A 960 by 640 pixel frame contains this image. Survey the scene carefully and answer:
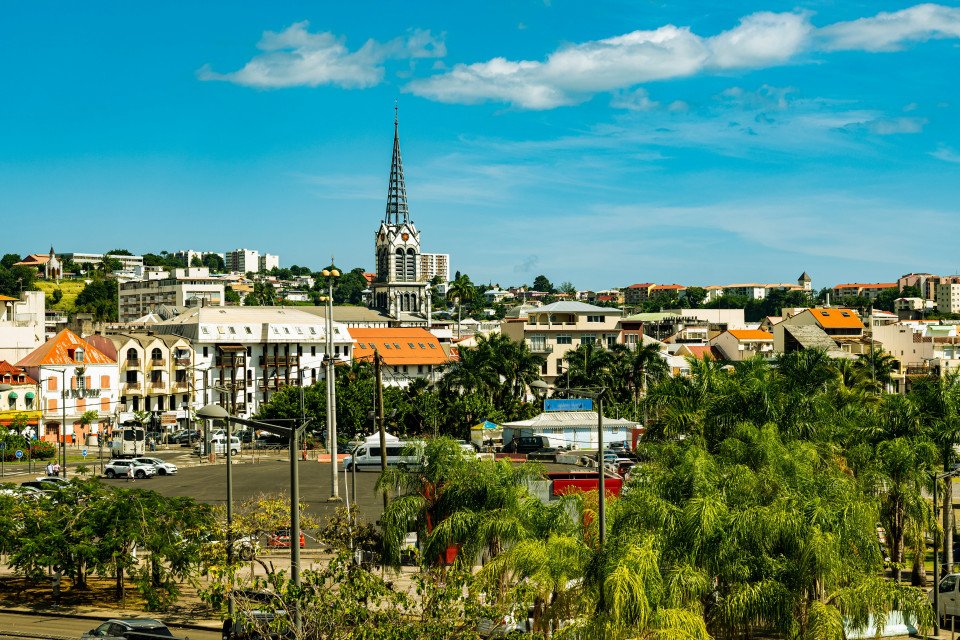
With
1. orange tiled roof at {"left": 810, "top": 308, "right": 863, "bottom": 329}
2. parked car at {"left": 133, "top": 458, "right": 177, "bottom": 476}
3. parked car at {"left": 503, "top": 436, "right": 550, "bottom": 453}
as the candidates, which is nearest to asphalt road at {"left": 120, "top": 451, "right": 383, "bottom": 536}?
parked car at {"left": 133, "top": 458, "right": 177, "bottom": 476}

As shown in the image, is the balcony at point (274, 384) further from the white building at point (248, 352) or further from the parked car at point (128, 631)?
the parked car at point (128, 631)

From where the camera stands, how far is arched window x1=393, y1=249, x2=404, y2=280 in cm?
17650

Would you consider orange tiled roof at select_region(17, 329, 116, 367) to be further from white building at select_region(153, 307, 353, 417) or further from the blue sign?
the blue sign

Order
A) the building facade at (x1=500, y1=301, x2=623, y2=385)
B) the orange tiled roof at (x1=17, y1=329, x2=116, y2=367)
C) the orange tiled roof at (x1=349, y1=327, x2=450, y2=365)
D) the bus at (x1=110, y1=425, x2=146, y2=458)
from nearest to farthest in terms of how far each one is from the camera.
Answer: the bus at (x1=110, y1=425, x2=146, y2=458) → the orange tiled roof at (x1=17, y1=329, x2=116, y2=367) → the building facade at (x1=500, y1=301, x2=623, y2=385) → the orange tiled roof at (x1=349, y1=327, x2=450, y2=365)

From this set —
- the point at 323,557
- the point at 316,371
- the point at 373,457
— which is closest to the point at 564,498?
the point at 323,557

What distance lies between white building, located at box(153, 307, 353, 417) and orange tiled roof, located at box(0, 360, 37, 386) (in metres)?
14.9

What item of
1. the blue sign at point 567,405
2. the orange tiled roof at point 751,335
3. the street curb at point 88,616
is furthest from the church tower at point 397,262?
the street curb at point 88,616

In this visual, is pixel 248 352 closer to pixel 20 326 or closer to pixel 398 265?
pixel 20 326

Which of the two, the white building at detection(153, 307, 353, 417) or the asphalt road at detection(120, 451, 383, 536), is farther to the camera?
the white building at detection(153, 307, 353, 417)

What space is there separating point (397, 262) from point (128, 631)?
501ft

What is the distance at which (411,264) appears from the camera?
584 feet

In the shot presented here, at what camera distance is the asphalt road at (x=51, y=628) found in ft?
90.8

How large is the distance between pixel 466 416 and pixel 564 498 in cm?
4837

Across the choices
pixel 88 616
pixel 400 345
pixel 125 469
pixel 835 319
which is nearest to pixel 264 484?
pixel 125 469
